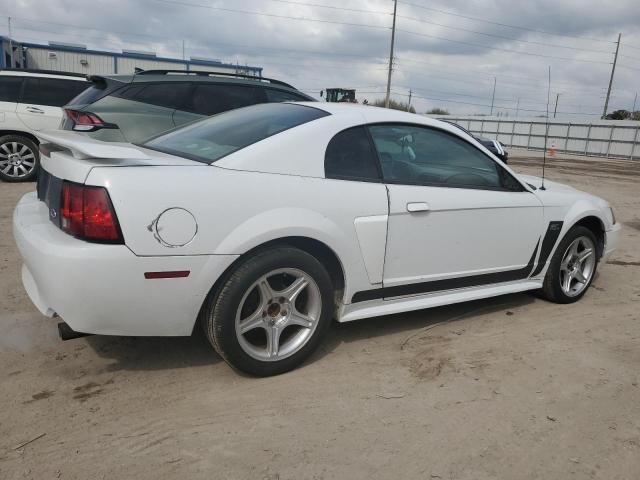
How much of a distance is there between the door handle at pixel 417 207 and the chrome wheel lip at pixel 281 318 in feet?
2.56

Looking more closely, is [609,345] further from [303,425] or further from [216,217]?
[216,217]

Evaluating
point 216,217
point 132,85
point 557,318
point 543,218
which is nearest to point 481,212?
point 543,218

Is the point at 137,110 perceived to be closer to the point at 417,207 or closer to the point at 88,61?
the point at 417,207

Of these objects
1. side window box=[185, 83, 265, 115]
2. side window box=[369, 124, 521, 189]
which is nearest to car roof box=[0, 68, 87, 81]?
side window box=[185, 83, 265, 115]

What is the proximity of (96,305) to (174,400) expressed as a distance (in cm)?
63

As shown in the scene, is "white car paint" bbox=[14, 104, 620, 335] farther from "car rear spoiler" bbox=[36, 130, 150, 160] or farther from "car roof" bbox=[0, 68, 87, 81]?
"car roof" bbox=[0, 68, 87, 81]

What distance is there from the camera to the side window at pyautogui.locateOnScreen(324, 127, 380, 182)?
3.09 meters

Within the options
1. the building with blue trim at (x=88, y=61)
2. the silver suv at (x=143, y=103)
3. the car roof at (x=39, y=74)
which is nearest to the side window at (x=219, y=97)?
the silver suv at (x=143, y=103)

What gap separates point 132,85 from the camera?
6207mm

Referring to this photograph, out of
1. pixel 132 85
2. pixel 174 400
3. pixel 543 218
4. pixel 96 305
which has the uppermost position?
pixel 132 85

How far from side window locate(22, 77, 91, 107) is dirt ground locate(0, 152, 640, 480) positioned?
19.5ft

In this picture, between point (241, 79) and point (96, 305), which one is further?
point (241, 79)

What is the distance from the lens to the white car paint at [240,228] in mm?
2463

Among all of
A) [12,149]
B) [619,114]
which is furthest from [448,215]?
[619,114]
